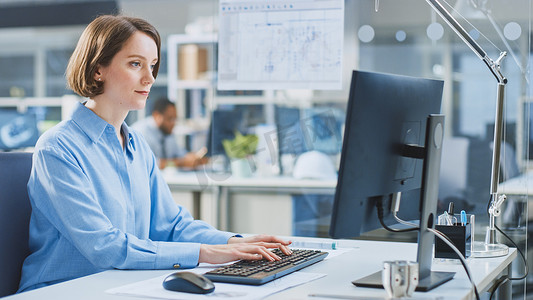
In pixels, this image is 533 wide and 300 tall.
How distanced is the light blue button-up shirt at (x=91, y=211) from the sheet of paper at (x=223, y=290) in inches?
5.9

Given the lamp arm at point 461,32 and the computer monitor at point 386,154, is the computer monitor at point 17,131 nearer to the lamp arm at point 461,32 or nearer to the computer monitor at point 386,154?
the lamp arm at point 461,32

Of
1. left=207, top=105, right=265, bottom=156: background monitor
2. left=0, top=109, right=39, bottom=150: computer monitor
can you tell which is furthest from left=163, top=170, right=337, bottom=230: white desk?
left=0, top=109, right=39, bottom=150: computer monitor

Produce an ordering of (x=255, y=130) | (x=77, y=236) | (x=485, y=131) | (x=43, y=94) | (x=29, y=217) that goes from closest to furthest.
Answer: (x=77, y=236), (x=29, y=217), (x=485, y=131), (x=255, y=130), (x=43, y=94)

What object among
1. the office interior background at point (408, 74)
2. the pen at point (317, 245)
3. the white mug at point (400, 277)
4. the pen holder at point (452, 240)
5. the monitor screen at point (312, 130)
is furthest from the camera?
the monitor screen at point (312, 130)

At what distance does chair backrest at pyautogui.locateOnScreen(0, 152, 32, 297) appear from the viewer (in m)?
1.72

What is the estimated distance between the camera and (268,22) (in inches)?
109

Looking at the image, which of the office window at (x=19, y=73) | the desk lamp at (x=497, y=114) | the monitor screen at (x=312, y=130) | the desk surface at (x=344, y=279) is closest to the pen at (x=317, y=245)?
the desk surface at (x=344, y=279)

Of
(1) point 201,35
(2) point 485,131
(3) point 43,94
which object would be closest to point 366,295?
(2) point 485,131

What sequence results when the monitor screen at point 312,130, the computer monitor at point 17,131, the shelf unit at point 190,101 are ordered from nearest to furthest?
1. the monitor screen at point 312,130
2. the shelf unit at point 190,101
3. the computer monitor at point 17,131

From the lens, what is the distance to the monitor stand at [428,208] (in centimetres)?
142

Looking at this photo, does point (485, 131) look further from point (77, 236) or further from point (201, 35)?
point (201, 35)

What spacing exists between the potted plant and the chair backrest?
1.46 meters

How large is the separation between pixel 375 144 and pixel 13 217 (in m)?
0.95

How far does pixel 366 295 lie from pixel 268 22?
163cm
